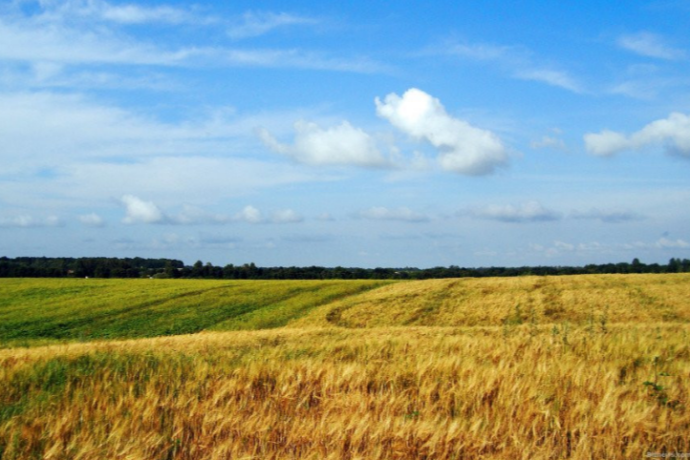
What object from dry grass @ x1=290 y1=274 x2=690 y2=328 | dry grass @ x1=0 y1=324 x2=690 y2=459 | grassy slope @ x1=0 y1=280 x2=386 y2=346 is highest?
dry grass @ x1=0 y1=324 x2=690 y2=459

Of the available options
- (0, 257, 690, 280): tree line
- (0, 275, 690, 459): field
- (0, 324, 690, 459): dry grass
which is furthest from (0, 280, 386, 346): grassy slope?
(0, 257, 690, 280): tree line

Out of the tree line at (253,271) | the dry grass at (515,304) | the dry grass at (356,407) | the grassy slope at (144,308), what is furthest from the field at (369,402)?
the tree line at (253,271)

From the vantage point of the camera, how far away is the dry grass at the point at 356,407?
5016mm

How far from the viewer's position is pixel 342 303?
41719mm

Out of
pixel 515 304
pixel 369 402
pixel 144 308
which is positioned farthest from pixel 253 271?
pixel 369 402

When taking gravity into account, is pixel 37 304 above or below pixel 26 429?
below

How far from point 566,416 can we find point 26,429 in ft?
17.3

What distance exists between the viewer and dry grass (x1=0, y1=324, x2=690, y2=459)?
502 cm

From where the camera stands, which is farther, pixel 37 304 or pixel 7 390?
pixel 37 304

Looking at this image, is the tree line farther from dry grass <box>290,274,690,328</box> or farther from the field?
the field

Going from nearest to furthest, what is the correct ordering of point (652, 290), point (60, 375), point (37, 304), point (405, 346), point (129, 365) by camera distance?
1. point (60, 375)
2. point (129, 365)
3. point (405, 346)
4. point (652, 290)
5. point (37, 304)

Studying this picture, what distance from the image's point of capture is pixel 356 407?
19.1 ft

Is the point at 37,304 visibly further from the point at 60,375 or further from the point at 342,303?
the point at 60,375

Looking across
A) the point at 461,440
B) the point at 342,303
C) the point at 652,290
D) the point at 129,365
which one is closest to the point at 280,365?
the point at 129,365
